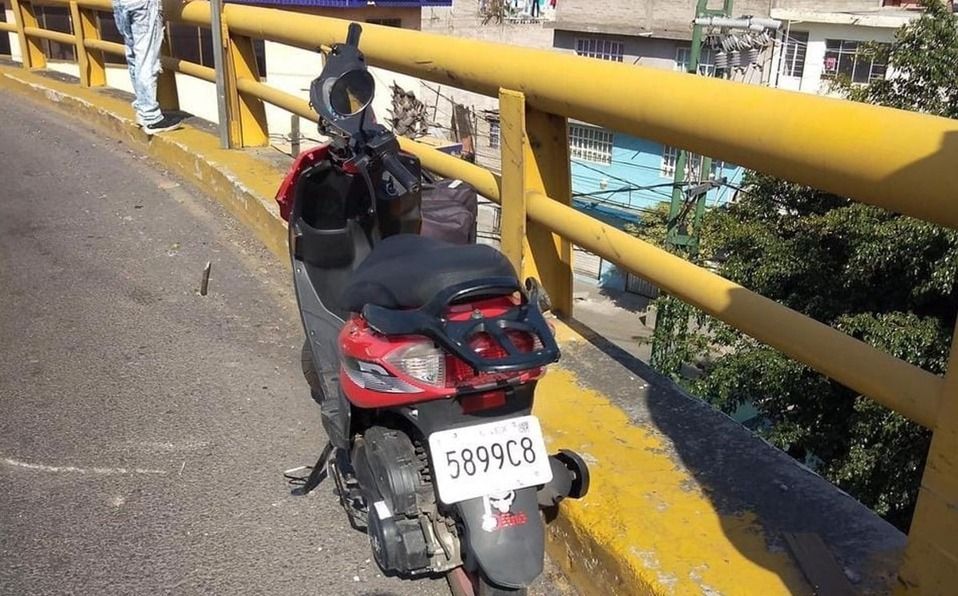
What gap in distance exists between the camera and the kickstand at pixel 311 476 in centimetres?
279

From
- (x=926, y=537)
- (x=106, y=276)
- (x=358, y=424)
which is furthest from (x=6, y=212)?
(x=926, y=537)

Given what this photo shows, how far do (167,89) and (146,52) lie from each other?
85cm

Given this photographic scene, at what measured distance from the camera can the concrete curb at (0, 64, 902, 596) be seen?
6.87 ft

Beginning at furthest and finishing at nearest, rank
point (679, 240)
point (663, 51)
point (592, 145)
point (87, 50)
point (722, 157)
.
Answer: point (592, 145) → point (663, 51) → point (679, 240) → point (87, 50) → point (722, 157)

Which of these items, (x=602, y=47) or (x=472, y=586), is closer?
(x=472, y=586)

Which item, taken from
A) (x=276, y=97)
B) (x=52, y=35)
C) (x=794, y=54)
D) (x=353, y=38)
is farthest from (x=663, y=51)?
(x=353, y=38)

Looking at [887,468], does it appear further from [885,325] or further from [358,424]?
[358,424]

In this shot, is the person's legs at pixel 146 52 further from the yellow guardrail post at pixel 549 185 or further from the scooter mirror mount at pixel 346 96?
the yellow guardrail post at pixel 549 185

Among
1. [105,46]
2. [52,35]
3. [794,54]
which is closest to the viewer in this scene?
[105,46]

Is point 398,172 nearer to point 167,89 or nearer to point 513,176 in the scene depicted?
point 513,176

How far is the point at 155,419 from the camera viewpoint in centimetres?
329

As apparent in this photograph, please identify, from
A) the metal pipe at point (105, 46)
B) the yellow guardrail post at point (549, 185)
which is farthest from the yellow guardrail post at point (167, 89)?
the yellow guardrail post at point (549, 185)

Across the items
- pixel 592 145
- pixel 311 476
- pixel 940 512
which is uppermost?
pixel 940 512

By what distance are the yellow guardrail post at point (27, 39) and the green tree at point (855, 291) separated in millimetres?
10016
